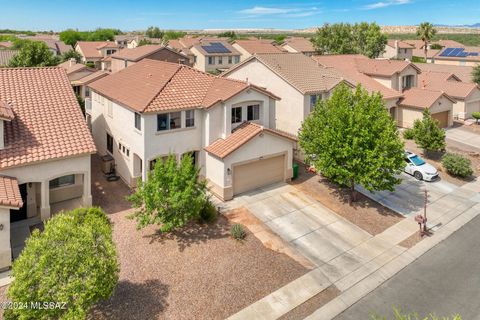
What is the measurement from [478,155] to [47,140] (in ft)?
118

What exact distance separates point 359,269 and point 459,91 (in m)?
38.4

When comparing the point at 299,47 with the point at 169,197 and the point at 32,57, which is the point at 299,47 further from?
the point at 169,197

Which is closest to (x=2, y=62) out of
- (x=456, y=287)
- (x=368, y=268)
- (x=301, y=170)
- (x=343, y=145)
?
(x=301, y=170)

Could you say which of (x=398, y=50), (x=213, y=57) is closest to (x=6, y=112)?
(x=213, y=57)

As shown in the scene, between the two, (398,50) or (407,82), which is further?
(398,50)

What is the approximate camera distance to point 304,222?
2123 centimetres

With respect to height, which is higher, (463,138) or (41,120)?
(41,120)

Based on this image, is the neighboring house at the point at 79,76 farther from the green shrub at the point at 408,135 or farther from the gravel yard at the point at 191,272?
the green shrub at the point at 408,135

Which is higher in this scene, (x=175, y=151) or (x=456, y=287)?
(x=175, y=151)

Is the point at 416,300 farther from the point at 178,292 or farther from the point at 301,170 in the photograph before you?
the point at 301,170

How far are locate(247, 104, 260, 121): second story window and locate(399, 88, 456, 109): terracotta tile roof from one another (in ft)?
75.0

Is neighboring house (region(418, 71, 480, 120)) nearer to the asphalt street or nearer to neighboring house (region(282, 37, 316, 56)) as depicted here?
the asphalt street

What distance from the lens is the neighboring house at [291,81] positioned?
30109 millimetres

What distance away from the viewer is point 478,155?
113 feet
